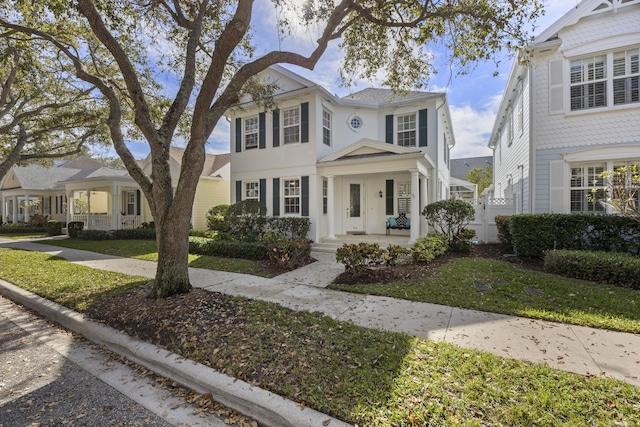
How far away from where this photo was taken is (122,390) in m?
3.09

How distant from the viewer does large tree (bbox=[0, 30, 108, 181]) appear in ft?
32.4

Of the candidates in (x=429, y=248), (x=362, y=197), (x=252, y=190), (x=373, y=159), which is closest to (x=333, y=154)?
(x=373, y=159)

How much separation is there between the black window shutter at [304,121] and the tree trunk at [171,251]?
7.39 meters

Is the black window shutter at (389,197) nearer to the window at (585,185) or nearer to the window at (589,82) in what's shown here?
the window at (585,185)

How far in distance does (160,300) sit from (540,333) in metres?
5.74

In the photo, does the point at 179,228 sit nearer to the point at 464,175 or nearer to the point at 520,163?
the point at 520,163

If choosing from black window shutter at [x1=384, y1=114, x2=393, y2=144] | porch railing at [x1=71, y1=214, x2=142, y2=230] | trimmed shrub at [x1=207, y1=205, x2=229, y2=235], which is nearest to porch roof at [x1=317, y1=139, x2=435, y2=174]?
black window shutter at [x1=384, y1=114, x2=393, y2=144]

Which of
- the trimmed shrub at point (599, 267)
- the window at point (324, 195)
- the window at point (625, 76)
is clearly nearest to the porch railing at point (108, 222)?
the window at point (324, 195)

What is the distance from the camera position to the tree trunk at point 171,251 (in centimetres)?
509

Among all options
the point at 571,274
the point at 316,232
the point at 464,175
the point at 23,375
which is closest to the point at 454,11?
the point at 571,274

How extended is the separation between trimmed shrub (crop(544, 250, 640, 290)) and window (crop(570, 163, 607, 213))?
9.98 ft

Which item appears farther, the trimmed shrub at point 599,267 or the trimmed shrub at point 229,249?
the trimmed shrub at point 229,249

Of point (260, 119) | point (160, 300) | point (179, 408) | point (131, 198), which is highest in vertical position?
point (260, 119)

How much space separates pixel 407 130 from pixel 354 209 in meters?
4.00
